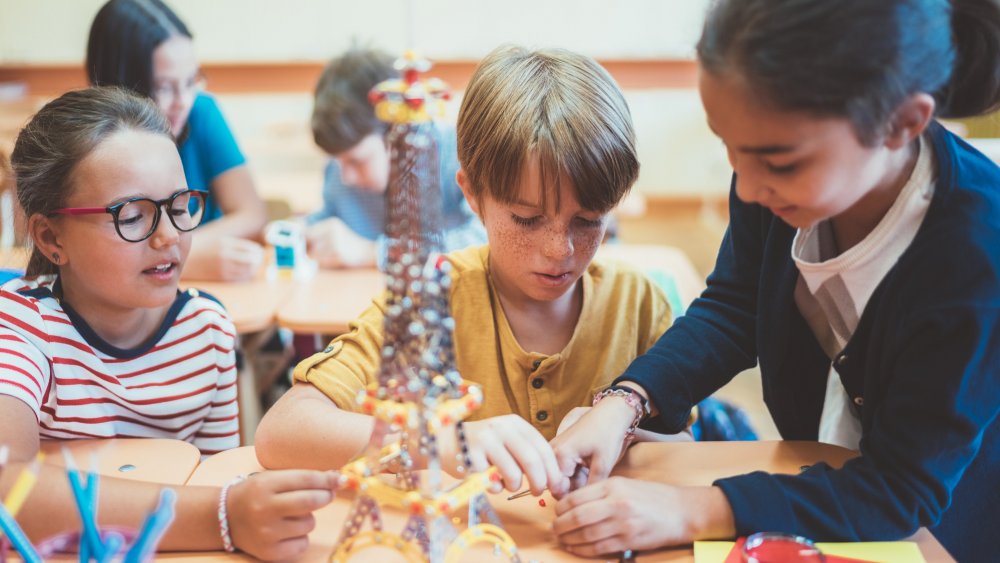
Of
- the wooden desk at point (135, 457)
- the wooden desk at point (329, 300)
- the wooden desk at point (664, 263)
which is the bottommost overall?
the wooden desk at point (329, 300)

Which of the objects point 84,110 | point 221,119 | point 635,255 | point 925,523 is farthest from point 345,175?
point 925,523

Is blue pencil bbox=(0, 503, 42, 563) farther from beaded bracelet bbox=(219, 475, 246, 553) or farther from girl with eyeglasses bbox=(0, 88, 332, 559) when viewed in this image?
girl with eyeglasses bbox=(0, 88, 332, 559)

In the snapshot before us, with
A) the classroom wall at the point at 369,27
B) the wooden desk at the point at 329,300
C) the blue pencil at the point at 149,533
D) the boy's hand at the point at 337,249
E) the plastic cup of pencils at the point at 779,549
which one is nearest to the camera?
the blue pencil at the point at 149,533

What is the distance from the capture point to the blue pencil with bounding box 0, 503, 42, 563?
2.42 ft

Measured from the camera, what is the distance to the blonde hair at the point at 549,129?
1.09 m

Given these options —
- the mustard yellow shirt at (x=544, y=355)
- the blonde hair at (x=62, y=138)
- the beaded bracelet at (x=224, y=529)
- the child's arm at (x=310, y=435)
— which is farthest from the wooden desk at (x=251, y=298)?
the beaded bracelet at (x=224, y=529)

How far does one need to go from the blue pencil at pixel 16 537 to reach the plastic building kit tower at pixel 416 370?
0.86 feet

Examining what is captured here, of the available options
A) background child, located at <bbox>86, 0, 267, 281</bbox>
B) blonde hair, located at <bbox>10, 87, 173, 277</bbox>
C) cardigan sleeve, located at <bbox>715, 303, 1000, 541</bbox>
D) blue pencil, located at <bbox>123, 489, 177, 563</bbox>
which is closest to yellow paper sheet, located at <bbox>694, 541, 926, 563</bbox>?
cardigan sleeve, located at <bbox>715, 303, 1000, 541</bbox>

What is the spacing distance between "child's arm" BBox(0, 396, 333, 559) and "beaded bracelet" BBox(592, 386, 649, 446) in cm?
38

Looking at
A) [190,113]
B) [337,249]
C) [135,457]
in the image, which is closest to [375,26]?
[190,113]

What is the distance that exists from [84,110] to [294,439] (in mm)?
578

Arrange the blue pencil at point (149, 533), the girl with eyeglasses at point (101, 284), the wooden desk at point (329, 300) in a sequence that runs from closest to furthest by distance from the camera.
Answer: the blue pencil at point (149, 533)
the girl with eyeglasses at point (101, 284)
the wooden desk at point (329, 300)

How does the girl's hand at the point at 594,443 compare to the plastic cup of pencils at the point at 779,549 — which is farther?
the girl's hand at the point at 594,443

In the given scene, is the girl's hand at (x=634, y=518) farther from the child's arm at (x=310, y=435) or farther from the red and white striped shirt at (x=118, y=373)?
the red and white striped shirt at (x=118, y=373)
